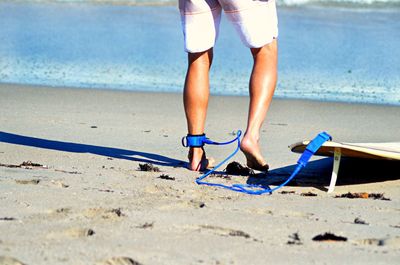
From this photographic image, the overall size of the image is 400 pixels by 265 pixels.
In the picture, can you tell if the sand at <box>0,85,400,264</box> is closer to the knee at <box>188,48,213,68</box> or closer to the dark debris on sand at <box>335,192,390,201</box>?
the dark debris on sand at <box>335,192,390,201</box>

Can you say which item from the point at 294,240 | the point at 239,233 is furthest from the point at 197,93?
the point at 294,240

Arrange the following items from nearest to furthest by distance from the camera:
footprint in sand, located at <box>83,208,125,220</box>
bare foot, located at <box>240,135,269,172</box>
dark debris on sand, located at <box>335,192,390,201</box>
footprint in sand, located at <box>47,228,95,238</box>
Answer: footprint in sand, located at <box>47,228,95,238</box> → footprint in sand, located at <box>83,208,125,220</box> → dark debris on sand, located at <box>335,192,390,201</box> → bare foot, located at <box>240,135,269,172</box>

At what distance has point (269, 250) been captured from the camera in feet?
10.8

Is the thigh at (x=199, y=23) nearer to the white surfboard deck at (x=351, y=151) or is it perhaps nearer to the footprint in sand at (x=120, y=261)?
the white surfboard deck at (x=351, y=151)

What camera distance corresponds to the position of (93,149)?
5.66 metres

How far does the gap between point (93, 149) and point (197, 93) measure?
96 cm

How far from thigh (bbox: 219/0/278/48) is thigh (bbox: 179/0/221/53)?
88mm

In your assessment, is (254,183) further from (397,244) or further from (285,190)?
(397,244)

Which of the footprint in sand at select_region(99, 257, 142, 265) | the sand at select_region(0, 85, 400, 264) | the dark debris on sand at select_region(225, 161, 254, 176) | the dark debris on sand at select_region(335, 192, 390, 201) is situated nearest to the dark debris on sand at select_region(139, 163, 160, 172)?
the sand at select_region(0, 85, 400, 264)

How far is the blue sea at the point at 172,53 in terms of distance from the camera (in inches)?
352

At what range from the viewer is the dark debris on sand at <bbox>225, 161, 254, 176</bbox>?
16.1 ft

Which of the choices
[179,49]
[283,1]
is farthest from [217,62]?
[283,1]

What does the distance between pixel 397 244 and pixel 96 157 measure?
7.78 feet

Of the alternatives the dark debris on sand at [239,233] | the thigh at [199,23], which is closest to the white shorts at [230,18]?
the thigh at [199,23]
